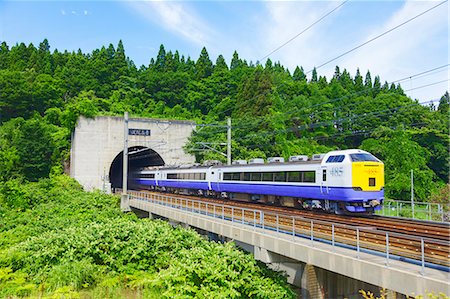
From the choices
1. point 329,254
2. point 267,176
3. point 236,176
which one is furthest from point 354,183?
point 236,176

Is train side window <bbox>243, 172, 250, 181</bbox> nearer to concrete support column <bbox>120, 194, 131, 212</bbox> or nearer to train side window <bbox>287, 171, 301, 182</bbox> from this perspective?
train side window <bbox>287, 171, 301, 182</bbox>

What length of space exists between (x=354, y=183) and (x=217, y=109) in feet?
165

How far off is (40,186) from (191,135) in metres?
16.1

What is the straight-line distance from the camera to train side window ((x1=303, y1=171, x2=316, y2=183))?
61.0 ft

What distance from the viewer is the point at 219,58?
77.4m

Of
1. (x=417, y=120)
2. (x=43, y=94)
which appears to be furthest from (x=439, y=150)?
(x=43, y=94)

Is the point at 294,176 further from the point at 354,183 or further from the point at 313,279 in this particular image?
the point at 313,279

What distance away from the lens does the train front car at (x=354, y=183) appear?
16.4m

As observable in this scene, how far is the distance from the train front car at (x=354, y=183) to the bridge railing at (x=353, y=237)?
11.8 ft

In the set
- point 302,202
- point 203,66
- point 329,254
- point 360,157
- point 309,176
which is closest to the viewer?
point 329,254

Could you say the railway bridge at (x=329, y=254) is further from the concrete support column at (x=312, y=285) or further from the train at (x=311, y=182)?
the train at (x=311, y=182)

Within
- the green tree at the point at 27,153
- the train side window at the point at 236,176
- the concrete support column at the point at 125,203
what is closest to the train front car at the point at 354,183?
the train side window at the point at 236,176

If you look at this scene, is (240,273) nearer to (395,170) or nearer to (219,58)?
(395,170)

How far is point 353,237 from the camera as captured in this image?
1072 cm
